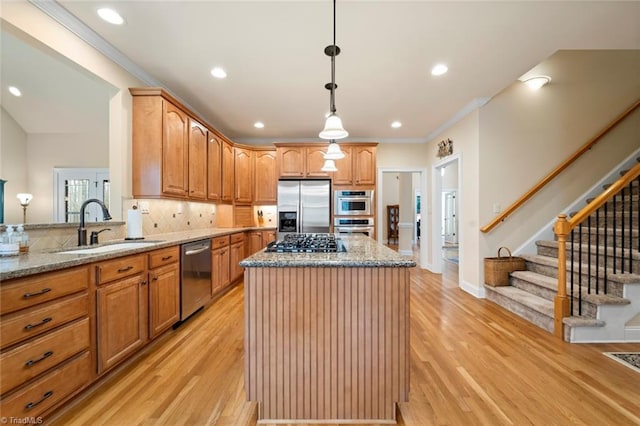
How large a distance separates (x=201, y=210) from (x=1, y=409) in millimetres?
3378

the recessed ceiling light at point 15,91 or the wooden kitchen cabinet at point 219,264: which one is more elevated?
the recessed ceiling light at point 15,91

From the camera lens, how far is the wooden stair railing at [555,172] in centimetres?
363

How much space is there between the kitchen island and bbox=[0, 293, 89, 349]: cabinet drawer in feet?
3.40

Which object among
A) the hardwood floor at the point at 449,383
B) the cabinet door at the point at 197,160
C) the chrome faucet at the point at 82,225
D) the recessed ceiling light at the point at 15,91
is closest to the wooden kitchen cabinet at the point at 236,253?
the cabinet door at the point at 197,160

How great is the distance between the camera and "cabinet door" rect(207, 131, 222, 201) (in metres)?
3.99

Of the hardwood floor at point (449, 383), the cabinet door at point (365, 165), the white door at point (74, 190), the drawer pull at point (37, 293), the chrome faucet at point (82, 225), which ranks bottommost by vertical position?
the hardwood floor at point (449, 383)

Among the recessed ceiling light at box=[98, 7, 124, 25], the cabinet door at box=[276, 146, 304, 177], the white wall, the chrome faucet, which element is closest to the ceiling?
the recessed ceiling light at box=[98, 7, 124, 25]

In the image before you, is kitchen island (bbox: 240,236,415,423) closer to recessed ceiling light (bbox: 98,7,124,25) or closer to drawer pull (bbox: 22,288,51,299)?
drawer pull (bbox: 22,288,51,299)

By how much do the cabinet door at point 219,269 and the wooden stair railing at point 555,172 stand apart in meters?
3.62

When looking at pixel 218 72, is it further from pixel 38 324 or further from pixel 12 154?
pixel 12 154

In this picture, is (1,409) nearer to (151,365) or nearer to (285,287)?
(151,365)

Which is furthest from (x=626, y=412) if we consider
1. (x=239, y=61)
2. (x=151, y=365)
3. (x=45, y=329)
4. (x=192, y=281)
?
(x=239, y=61)

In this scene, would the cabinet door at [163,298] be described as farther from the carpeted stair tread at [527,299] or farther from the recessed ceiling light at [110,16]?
the carpeted stair tread at [527,299]

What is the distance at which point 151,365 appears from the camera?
2107mm
